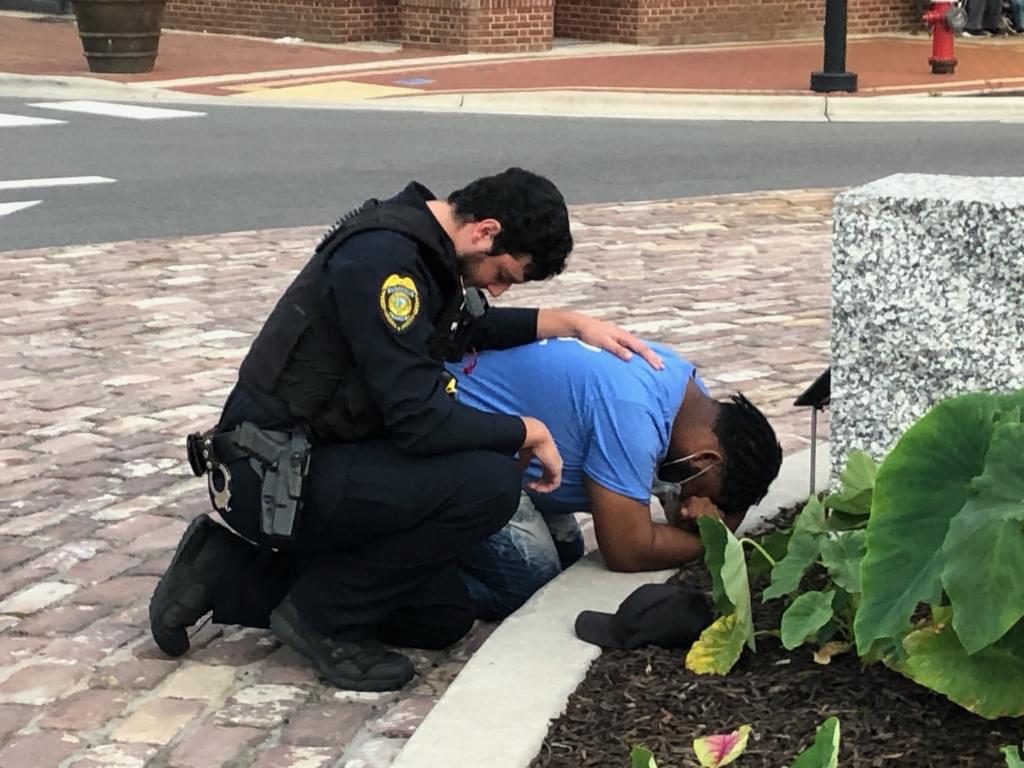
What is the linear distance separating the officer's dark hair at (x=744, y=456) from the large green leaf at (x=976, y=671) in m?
0.94

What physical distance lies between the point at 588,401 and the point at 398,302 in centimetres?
63

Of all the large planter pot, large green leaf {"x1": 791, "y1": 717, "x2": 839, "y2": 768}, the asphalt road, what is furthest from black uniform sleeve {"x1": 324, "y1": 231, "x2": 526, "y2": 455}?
the large planter pot

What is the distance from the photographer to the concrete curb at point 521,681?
329 cm

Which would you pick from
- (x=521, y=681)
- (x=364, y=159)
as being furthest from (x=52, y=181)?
(x=521, y=681)

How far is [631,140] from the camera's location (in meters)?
13.8

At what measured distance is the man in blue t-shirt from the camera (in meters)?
4.05

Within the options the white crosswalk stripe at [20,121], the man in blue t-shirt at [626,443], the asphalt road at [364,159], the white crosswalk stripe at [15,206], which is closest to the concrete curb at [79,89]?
the asphalt road at [364,159]

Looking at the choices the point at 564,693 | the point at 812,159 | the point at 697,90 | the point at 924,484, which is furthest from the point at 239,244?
the point at 697,90

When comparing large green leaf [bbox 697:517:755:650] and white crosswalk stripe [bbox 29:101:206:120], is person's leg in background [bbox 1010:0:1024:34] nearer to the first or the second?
white crosswalk stripe [bbox 29:101:206:120]

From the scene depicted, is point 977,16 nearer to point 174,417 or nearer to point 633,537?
point 174,417

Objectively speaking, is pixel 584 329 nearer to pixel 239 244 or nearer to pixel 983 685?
pixel 983 685

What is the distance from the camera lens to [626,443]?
401 centimetres

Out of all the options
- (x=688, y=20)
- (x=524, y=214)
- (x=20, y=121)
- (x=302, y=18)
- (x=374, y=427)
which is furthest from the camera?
(x=302, y=18)

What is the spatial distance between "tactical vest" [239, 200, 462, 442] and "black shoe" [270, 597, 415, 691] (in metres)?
0.46
